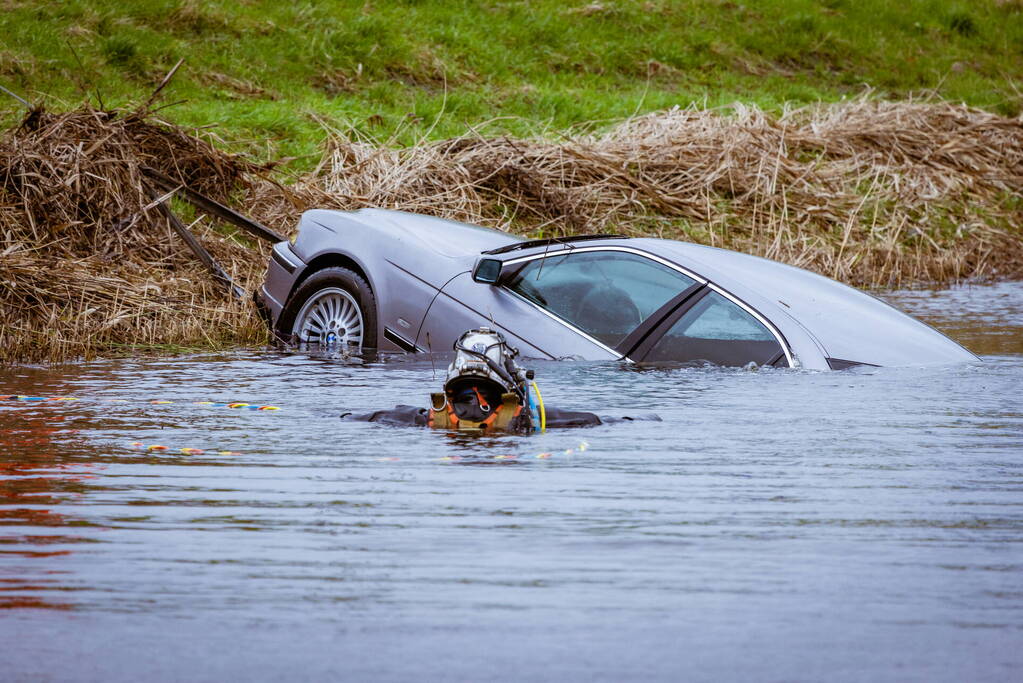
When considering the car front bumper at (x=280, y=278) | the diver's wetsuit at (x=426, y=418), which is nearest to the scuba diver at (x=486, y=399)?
the diver's wetsuit at (x=426, y=418)

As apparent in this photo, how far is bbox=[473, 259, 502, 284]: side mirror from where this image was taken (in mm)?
8617

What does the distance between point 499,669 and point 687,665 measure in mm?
429

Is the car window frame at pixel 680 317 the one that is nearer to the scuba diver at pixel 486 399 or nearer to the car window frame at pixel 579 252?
the car window frame at pixel 579 252

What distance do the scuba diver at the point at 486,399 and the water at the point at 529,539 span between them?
0.10m

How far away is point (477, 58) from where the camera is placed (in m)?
23.9

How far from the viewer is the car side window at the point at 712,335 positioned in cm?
823

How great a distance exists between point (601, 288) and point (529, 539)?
410 cm

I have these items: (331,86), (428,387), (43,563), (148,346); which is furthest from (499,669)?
(331,86)

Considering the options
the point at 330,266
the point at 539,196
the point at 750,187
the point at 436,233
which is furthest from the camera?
the point at 750,187

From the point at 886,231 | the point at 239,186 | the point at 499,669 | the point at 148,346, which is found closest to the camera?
the point at 499,669

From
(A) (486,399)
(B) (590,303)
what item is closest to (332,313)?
(B) (590,303)

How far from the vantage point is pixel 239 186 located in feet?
48.9

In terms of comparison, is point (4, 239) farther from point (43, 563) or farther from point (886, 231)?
point (886, 231)

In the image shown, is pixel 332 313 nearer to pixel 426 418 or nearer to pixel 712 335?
pixel 712 335
